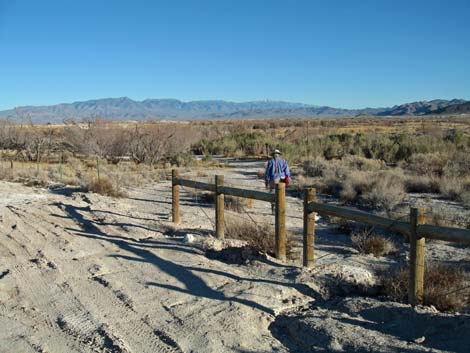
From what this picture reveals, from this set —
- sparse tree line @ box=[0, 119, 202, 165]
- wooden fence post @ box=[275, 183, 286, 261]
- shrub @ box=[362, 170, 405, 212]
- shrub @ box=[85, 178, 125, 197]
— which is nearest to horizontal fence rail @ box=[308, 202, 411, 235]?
wooden fence post @ box=[275, 183, 286, 261]

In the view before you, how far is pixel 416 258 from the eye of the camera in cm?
671

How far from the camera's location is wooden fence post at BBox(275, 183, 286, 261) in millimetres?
9141

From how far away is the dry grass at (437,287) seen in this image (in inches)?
272

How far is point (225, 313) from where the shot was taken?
263 inches

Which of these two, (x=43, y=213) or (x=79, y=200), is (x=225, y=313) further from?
(x=79, y=200)

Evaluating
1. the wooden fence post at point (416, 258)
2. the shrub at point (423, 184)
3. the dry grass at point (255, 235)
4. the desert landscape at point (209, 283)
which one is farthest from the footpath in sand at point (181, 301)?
the shrub at point (423, 184)

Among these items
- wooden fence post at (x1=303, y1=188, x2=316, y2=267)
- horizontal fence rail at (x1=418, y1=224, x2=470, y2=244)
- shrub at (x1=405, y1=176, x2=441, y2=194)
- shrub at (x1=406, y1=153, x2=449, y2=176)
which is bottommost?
shrub at (x1=405, y1=176, x2=441, y2=194)

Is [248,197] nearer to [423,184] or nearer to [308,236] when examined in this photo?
[308,236]

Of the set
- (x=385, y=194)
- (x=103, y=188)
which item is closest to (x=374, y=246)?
(x=385, y=194)

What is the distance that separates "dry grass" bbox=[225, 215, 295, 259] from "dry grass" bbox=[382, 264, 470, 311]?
232 cm

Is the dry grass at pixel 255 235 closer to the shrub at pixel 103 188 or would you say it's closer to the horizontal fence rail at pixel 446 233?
the horizontal fence rail at pixel 446 233

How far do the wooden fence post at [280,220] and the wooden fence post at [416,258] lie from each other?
2722 millimetres

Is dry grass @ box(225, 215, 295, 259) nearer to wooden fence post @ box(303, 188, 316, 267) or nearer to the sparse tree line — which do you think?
wooden fence post @ box(303, 188, 316, 267)

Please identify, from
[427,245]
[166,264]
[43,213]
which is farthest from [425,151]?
[166,264]
